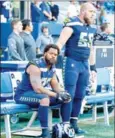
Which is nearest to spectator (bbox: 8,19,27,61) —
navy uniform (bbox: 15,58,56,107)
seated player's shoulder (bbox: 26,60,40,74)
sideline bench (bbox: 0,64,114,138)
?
sideline bench (bbox: 0,64,114,138)

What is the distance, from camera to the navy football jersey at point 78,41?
781 centimetres

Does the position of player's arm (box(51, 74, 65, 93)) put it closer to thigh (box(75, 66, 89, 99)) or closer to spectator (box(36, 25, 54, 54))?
thigh (box(75, 66, 89, 99))

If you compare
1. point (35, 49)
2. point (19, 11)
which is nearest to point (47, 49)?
point (35, 49)

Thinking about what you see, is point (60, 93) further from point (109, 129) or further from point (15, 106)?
point (109, 129)

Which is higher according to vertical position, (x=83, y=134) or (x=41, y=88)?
(x=41, y=88)

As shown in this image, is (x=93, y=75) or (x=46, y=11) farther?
(x=46, y=11)

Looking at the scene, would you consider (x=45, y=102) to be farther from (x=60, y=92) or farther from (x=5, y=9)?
(x=5, y=9)

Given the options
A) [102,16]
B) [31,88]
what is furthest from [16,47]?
[102,16]

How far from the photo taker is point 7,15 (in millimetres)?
15648

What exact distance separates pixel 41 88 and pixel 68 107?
1.79 ft

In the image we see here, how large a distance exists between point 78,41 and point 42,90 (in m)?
0.85

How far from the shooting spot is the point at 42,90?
7.53m

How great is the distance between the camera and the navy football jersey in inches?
307

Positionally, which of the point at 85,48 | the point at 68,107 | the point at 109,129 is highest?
the point at 85,48
